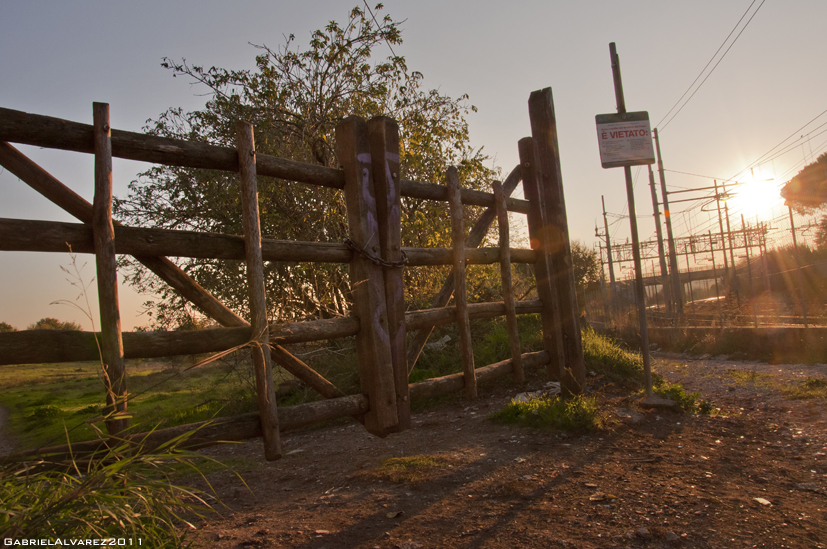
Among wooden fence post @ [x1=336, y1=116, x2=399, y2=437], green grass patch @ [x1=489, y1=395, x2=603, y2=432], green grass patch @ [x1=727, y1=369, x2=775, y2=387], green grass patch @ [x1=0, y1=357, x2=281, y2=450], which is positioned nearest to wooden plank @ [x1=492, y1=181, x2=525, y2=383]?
green grass patch @ [x1=489, y1=395, x2=603, y2=432]

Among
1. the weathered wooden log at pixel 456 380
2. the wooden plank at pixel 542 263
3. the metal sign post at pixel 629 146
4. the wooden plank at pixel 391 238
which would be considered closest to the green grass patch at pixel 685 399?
the metal sign post at pixel 629 146

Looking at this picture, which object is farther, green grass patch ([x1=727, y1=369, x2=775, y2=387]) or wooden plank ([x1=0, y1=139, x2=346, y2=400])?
green grass patch ([x1=727, y1=369, x2=775, y2=387])

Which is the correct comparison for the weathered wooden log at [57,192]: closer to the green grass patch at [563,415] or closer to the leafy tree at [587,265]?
the green grass patch at [563,415]

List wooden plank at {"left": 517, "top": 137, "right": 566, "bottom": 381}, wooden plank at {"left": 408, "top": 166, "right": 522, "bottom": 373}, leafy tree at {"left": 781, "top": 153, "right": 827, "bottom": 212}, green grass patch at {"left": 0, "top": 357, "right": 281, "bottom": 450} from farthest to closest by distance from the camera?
leafy tree at {"left": 781, "top": 153, "right": 827, "bottom": 212} < green grass patch at {"left": 0, "top": 357, "right": 281, "bottom": 450} < wooden plank at {"left": 517, "top": 137, "right": 566, "bottom": 381} < wooden plank at {"left": 408, "top": 166, "right": 522, "bottom": 373}

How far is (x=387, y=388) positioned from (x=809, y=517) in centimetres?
241

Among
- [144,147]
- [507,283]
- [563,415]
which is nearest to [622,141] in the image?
[507,283]

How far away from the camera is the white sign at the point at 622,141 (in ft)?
18.2

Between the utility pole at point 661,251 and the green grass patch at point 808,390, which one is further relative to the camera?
the utility pole at point 661,251

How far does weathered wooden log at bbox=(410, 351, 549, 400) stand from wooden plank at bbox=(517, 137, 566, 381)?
137mm

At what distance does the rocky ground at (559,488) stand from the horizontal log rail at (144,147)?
197 centimetres

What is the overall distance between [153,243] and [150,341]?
19.0 inches

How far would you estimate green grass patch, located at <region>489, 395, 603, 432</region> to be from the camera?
14.8 ft

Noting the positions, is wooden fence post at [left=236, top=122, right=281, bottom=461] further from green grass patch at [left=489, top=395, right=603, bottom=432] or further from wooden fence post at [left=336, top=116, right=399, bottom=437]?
green grass patch at [left=489, top=395, right=603, bottom=432]

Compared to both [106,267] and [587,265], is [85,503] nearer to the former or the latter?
[106,267]
